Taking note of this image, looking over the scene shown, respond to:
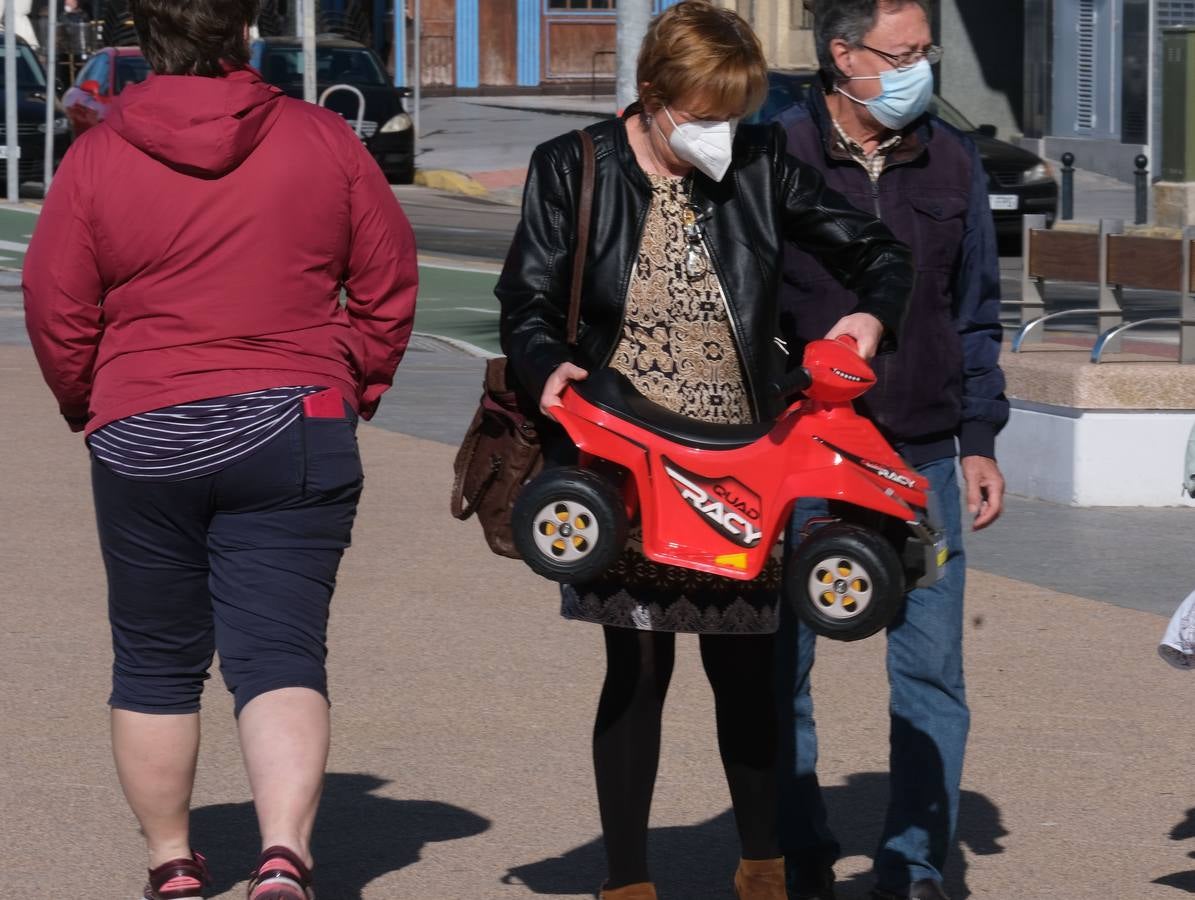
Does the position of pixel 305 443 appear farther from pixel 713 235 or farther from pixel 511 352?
pixel 713 235

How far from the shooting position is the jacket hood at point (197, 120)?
382 cm

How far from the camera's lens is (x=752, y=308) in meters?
3.99

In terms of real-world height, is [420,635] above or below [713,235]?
below

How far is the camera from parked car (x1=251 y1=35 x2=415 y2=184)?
27766 millimetres

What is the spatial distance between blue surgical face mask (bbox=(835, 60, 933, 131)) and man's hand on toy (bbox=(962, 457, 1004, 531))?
658 millimetres

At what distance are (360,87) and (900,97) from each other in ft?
79.9

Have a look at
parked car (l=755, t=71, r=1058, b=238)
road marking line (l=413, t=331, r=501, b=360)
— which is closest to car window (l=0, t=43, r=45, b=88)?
parked car (l=755, t=71, r=1058, b=238)

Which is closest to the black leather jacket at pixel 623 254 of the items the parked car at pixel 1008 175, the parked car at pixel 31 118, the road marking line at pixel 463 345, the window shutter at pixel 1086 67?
the road marking line at pixel 463 345

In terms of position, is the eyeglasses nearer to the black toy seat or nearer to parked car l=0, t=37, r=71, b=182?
the black toy seat

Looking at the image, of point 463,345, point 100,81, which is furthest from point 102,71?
point 463,345

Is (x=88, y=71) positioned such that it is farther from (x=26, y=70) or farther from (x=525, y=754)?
(x=525, y=754)

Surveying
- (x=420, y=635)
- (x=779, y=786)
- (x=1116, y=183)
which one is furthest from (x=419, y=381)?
(x=1116, y=183)

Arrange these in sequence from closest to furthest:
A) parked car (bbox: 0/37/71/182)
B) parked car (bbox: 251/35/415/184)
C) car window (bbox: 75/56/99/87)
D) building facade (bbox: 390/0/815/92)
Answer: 1. parked car (bbox: 0/37/71/182)
2. car window (bbox: 75/56/99/87)
3. parked car (bbox: 251/35/415/184)
4. building facade (bbox: 390/0/815/92)

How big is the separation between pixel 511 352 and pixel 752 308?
43 centimetres
